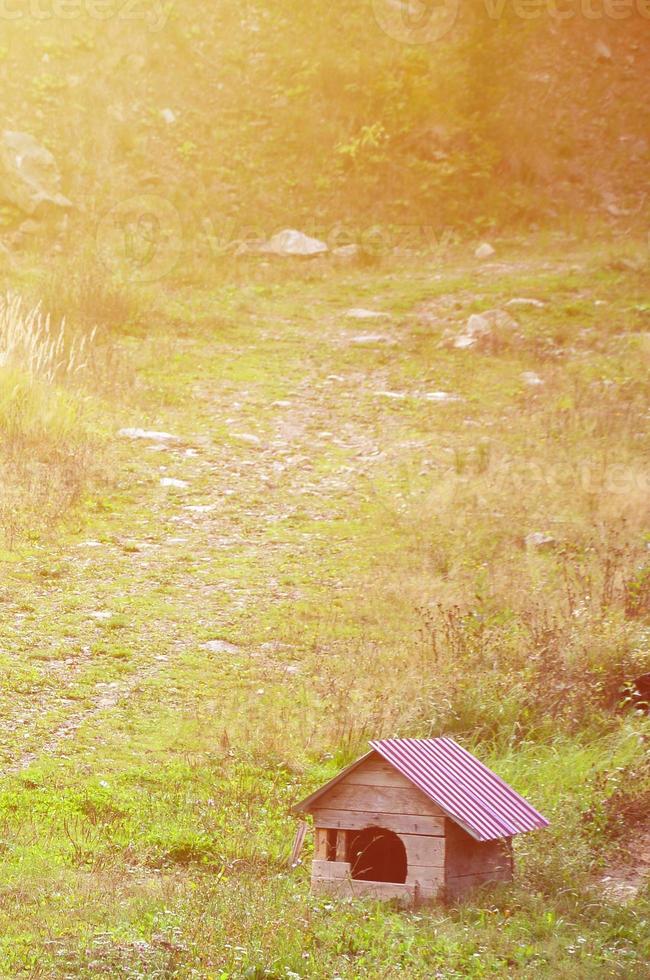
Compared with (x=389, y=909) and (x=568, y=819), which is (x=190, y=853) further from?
(x=568, y=819)

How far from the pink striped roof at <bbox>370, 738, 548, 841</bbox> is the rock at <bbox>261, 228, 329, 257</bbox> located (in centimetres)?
1490

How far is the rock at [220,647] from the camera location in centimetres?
833

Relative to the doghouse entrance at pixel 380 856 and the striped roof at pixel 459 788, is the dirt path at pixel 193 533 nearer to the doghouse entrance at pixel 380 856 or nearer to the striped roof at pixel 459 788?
the doghouse entrance at pixel 380 856

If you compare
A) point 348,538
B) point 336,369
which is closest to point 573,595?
point 348,538

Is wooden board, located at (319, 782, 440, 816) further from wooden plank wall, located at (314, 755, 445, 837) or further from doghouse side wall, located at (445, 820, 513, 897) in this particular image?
doghouse side wall, located at (445, 820, 513, 897)

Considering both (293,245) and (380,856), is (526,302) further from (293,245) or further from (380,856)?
(380,856)

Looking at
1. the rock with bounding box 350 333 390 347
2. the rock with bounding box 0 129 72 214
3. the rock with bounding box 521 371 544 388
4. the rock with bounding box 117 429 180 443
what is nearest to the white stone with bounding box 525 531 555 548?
the rock with bounding box 117 429 180 443

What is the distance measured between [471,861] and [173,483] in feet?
23.0

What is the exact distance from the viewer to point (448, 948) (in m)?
4.32

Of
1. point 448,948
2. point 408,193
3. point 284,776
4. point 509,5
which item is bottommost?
point 284,776

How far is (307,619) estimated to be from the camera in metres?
8.89

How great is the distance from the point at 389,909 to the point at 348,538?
5.90 metres

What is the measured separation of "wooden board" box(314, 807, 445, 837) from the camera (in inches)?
194

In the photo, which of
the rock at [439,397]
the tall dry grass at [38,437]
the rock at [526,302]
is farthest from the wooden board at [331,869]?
the rock at [526,302]
